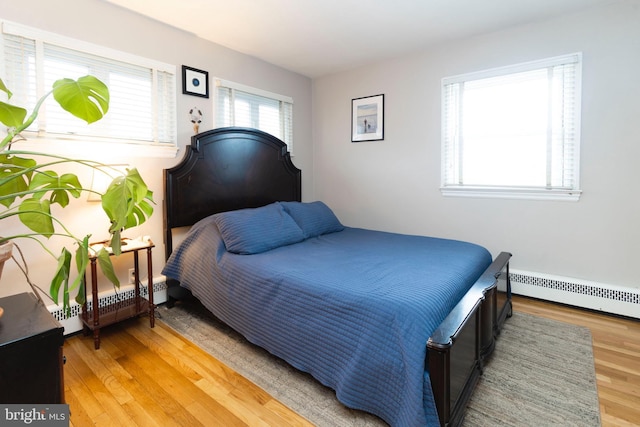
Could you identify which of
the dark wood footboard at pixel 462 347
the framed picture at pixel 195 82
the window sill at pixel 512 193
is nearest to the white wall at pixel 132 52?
the framed picture at pixel 195 82

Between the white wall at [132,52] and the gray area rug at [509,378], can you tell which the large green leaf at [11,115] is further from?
the gray area rug at [509,378]

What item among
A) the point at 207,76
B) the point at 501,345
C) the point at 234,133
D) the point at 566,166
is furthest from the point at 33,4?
the point at 566,166

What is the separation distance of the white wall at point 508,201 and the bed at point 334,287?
2.11 feet

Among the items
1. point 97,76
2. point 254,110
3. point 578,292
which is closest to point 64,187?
point 97,76

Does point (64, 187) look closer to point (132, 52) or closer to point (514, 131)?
point (132, 52)

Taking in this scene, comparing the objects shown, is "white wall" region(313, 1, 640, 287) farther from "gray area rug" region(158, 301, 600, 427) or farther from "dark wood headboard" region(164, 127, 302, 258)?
"dark wood headboard" region(164, 127, 302, 258)

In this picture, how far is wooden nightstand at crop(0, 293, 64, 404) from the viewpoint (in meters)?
1.13

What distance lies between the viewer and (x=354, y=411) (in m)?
1.67

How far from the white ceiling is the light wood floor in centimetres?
246

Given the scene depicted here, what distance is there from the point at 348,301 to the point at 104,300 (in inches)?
80.8

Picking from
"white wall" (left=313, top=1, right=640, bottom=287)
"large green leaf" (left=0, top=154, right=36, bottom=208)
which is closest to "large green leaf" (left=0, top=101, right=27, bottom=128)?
"large green leaf" (left=0, top=154, right=36, bottom=208)

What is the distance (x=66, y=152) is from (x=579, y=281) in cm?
409

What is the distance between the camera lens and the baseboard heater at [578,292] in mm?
2645

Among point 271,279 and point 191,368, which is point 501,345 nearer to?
point 271,279
